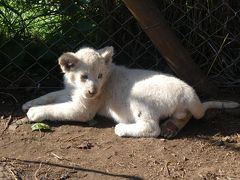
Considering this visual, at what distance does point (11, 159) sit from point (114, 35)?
1570mm

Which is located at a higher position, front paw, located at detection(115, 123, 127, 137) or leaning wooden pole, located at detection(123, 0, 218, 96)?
leaning wooden pole, located at detection(123, 0, 218, 96)

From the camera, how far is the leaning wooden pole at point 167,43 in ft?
12.5

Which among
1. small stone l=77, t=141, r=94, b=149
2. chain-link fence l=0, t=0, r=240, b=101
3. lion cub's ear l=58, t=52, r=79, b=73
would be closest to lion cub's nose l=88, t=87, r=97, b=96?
lion cub's ear l=58, t=52, r=79, b=73

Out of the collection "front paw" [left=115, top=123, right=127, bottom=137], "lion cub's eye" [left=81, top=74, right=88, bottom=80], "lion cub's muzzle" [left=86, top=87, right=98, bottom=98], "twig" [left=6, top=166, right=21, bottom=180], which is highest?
"lion cub's eye" [left=81, top=74, right=88, bottom=80]

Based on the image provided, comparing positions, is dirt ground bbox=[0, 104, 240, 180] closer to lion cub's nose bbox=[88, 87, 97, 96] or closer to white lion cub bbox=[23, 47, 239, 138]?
white lion cub bbox=[23, 47, 239, 138]

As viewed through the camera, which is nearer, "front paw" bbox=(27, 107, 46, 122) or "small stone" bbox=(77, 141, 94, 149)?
"small stone" bbox=(77, 141, 94, 149)

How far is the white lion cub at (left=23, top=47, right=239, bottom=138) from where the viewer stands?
3.64 meters

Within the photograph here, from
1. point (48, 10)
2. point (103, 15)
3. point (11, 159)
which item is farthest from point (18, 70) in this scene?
point (11, 159)

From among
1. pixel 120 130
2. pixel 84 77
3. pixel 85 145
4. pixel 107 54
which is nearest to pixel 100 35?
pixel 107 54

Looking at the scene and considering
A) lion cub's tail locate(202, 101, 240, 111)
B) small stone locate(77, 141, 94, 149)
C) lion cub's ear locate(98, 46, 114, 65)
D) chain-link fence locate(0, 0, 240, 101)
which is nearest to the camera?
small stone locate(77, 141, 94, 149)

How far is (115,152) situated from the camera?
3.49 metres

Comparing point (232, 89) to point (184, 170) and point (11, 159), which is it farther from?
point (11, 159)

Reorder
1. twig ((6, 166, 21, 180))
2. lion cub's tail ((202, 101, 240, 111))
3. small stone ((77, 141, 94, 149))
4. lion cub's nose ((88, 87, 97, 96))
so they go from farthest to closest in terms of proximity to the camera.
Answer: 1. lion cub's tail ((202, 101, 240, 111))
2. lion cub's nose ((88, 87, 97, 96))
3. small stone ((77, 141, 94, 149))
4. twig ((6, 166, 21, 180))

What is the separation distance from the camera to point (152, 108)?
366 cm
